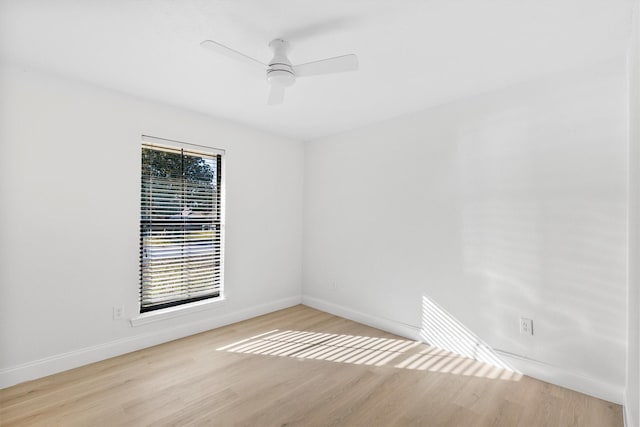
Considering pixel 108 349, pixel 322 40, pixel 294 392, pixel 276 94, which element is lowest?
pixel 294 392

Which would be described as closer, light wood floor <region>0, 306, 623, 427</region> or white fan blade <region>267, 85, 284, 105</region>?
light wood floor <region>0, 306, 623, 427</region>

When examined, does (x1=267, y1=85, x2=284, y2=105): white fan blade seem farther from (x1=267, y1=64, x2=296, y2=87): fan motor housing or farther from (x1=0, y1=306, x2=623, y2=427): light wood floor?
(x1=0, y1=306, x2=623, y2=427): light wood floor

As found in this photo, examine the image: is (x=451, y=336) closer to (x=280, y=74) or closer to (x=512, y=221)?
(x=512, y=221)

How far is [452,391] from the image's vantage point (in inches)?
88.2

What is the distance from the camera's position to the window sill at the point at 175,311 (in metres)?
2.88

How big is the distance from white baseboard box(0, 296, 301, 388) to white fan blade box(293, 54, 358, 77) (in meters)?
2.71

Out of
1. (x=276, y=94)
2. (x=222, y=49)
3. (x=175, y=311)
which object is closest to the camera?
(x=222, y=49)

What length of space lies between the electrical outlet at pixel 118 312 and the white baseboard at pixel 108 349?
8.1 inches

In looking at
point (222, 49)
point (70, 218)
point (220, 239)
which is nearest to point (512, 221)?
point (222, 49)

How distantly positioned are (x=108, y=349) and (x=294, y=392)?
173cm

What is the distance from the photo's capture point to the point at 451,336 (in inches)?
113

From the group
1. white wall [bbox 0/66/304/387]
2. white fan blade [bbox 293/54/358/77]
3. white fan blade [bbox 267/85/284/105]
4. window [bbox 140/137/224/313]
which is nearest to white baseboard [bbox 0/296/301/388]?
white wall [bbox 0/66/304/387]

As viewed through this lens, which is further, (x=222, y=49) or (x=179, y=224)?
(x=179, y=224)

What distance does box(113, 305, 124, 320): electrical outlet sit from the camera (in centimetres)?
273
